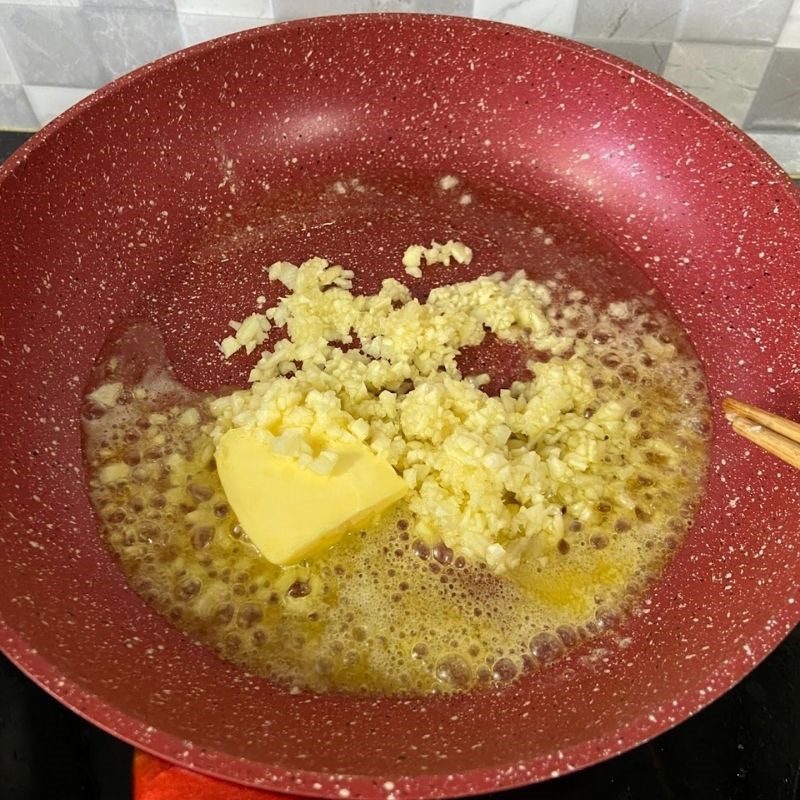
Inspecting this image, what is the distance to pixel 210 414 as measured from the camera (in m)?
0.97

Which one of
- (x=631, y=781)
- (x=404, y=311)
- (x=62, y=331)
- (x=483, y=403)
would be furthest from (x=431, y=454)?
(x=62, y=331)

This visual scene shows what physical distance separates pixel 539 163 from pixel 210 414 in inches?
22.3

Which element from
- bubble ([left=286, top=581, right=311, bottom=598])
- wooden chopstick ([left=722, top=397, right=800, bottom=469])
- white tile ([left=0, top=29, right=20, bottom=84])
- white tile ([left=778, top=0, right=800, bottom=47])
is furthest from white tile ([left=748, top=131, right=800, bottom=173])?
white tile ([left=0, top=29, right=20, bottom=84])

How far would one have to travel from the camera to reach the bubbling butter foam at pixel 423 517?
83 centimetres

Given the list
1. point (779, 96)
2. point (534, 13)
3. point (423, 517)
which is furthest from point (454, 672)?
point (779, 96)

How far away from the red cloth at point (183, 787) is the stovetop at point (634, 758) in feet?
0.26

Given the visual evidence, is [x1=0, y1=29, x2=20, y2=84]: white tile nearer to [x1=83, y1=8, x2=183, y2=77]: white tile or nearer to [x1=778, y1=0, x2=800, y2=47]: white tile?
[x1=83, y1=8, x2=183, y2=77]: white tile

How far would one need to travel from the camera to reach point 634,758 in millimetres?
828

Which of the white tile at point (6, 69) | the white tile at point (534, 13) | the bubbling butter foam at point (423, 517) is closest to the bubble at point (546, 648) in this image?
the bubbling butter foam at point (423, 517)

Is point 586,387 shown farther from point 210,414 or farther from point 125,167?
point 125,167

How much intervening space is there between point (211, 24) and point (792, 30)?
801 millimetres

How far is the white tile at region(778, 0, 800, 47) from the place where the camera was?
113 centimetres

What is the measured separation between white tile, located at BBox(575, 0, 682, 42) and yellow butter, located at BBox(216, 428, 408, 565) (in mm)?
701

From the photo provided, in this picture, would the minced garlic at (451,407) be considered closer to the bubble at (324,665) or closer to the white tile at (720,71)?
the bubble at (324,665)
